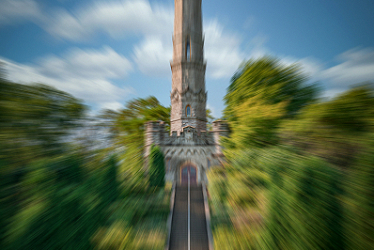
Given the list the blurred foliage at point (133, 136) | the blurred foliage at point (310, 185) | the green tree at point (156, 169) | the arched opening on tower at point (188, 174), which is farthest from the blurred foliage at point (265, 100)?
the blurred foliage at point (133, 136)

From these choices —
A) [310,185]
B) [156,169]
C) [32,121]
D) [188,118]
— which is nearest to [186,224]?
[156,169]

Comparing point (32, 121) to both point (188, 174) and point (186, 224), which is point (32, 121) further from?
point (188, 174)

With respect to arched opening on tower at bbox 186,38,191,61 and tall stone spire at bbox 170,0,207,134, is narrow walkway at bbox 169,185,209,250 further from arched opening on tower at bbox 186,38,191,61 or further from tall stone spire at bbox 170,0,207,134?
arched opening on tower at bbox 186,38,191,61

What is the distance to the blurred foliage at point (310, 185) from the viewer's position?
3.70 meters

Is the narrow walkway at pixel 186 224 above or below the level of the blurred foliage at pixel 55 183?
below

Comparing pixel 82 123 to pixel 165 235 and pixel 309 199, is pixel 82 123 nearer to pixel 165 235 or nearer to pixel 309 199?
pixel 165 235

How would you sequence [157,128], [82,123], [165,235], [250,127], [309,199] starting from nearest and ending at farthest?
[309,199]
[82,123]
[165,235]
[250,127]
[157,128]

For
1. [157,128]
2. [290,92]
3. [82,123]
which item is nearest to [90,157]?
[82,123]

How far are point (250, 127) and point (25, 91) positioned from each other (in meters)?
11.2

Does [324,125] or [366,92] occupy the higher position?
[366,92]

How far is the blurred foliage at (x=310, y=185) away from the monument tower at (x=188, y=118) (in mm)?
5560

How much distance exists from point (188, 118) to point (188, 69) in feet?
22.8

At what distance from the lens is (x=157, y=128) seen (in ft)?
45.0

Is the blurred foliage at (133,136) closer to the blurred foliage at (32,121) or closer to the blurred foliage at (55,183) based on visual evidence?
the blurred foliage at (55,183)
